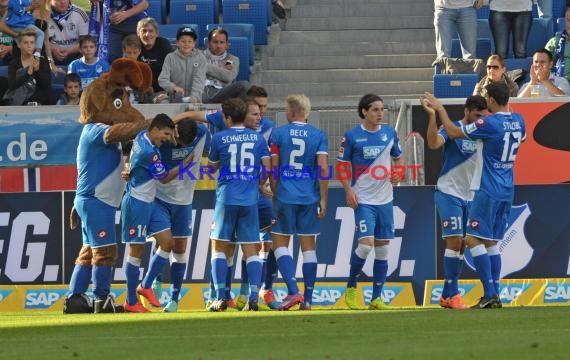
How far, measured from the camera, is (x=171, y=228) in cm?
1498

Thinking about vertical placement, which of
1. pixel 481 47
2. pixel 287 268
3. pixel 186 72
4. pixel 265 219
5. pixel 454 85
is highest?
pixel 481 47

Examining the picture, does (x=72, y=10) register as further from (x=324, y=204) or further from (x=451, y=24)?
(x=324, y=204)

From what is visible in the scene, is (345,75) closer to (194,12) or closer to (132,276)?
(194,12)

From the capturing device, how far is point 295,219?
14883 mm

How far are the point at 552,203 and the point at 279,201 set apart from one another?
377 cm

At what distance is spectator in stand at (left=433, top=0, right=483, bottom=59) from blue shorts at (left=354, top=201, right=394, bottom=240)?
4.78 metres

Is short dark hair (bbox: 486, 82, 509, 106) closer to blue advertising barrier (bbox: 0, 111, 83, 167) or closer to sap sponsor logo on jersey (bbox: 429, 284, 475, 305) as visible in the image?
sap sponsor logo on jersey (bbox: 429, 284, 475, 305)

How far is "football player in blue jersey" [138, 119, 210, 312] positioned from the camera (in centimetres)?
1466

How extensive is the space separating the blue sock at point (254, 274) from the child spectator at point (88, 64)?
A: 537 centimetres

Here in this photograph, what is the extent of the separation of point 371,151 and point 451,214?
1.08 meters

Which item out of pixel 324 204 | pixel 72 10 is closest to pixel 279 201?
pixel 324 204

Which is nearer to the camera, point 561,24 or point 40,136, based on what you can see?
point 40,136

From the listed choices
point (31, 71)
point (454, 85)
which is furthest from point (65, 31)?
point (454, 85)

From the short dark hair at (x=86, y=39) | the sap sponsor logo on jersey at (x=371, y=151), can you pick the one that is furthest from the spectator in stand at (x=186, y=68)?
the sap sponsor logo on jersey at (x=371, y=151)
